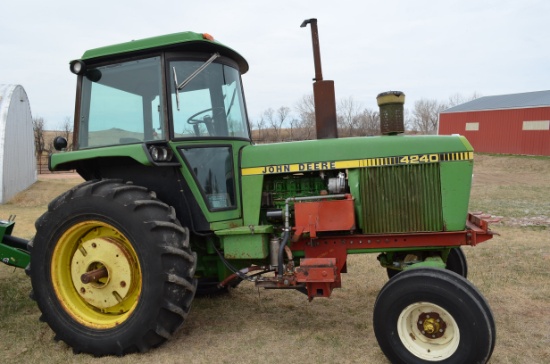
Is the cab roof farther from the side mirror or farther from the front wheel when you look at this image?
the front wheel

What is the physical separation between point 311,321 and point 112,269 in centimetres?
179

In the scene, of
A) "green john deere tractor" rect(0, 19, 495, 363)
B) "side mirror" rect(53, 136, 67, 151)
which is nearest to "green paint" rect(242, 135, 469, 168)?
"green john deere tractor" rect(0, 19, 495, 363)

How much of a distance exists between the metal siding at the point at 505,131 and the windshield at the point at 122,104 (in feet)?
89.5

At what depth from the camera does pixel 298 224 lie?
3.84 m

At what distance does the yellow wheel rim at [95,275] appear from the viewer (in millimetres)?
3674

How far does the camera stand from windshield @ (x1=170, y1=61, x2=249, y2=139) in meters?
3.83

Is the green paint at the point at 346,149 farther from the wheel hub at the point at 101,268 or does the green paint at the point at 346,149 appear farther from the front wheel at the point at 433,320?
the wheel hub at the point at 101,268

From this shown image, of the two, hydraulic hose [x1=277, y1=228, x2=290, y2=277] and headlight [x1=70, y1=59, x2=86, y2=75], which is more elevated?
headlight [x1=70, y1=59, x2=86, y2=75]

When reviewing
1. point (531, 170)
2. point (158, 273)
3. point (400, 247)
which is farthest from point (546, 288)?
point (531, 170)

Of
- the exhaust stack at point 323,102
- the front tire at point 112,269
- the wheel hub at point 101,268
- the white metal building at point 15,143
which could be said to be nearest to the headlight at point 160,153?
the front tire at point 112,269

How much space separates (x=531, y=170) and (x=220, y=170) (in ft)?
76.6

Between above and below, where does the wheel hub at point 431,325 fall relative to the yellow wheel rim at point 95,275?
below

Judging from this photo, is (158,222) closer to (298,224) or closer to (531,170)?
(298,224)

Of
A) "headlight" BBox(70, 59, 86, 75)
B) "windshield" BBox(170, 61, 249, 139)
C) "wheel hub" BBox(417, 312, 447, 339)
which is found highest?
"headlight" BBox(70, 59, 86, 75)
